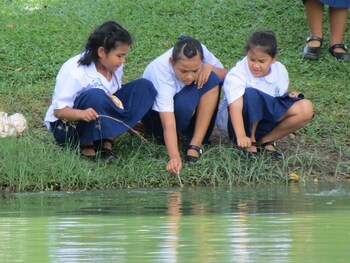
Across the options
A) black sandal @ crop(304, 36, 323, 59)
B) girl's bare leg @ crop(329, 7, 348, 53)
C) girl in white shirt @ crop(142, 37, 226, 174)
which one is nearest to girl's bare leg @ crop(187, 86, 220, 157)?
girl in white shirt @ crop(142, 37, 226, 174)

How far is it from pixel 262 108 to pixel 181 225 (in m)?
2.59

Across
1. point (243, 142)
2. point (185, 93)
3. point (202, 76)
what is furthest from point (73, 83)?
point (243, 142)

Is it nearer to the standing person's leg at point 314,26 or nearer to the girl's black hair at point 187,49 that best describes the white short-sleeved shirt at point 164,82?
the girl's black hair at point 187,49

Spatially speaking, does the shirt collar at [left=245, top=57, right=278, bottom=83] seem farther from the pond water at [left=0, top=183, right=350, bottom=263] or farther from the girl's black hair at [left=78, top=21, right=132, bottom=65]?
the girl's black hair at [left=78, top=21, right=132, bottom=65]

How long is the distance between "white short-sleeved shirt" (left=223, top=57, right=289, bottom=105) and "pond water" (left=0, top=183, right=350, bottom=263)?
2.32 ft

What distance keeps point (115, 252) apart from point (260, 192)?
2.91 m

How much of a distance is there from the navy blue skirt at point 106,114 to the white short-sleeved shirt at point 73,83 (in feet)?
0.19

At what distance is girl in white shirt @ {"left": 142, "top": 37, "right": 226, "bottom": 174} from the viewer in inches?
315

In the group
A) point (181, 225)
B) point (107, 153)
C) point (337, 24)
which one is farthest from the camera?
point (337, 24)

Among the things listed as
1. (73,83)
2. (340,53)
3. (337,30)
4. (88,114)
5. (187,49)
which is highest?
(337,30)

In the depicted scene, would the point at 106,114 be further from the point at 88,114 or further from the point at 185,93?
the point at 185,93

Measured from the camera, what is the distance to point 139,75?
984cm

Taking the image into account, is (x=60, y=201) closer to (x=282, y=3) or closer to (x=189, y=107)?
(x=189, y=107)

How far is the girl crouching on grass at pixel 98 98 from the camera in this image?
26.2 feet
